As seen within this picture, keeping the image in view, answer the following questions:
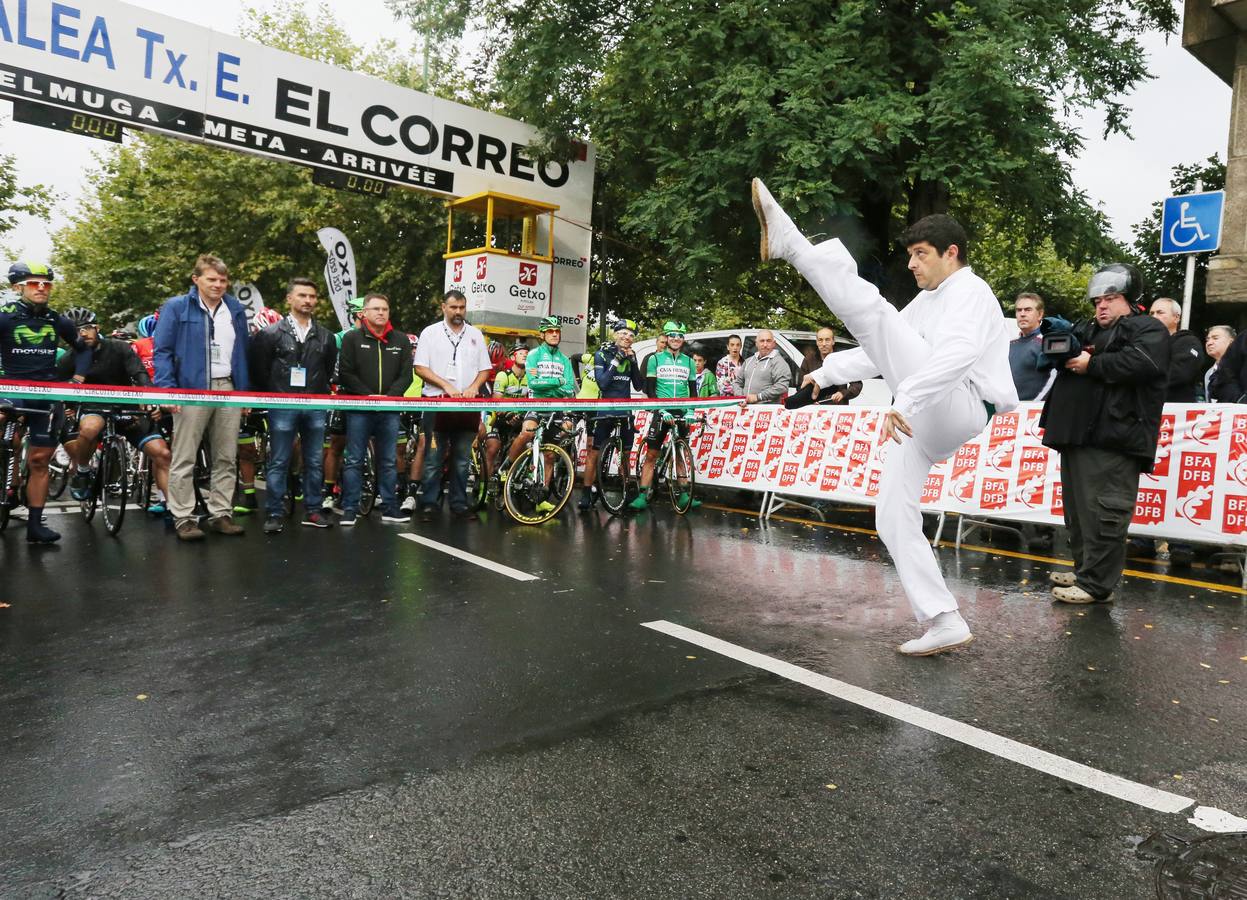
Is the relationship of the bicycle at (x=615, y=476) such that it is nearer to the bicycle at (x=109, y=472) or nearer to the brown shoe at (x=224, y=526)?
the brown shoe at (x=224, y=526)

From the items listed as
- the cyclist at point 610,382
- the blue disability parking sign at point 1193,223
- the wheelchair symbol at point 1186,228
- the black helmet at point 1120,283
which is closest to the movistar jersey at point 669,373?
the cyclist at point 610,382

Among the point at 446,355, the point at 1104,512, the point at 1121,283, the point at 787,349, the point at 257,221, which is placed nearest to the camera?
the point at 1104,512

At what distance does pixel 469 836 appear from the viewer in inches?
110

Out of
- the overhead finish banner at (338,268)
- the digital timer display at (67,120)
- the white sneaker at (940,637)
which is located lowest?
the white sneaker at (940,637)

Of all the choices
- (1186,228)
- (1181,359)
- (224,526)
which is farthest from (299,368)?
(1186,228)

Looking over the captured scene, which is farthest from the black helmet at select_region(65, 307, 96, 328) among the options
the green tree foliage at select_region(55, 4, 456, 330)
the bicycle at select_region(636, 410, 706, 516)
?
the green tree foliage at select_region(55, 4, 456, 330)

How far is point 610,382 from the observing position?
11.5m

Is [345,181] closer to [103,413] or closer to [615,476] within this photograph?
[103,413]

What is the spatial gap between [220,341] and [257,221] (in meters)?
23.6

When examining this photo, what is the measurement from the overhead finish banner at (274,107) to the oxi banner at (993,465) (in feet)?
26.8

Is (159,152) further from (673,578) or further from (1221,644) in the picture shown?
(1221,644)

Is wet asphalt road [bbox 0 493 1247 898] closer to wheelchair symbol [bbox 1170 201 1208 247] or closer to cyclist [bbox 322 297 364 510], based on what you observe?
cyclist [bbox 322 297 364 510]

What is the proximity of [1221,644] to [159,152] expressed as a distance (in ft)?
116

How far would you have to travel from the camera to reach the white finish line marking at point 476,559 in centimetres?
→ 671
